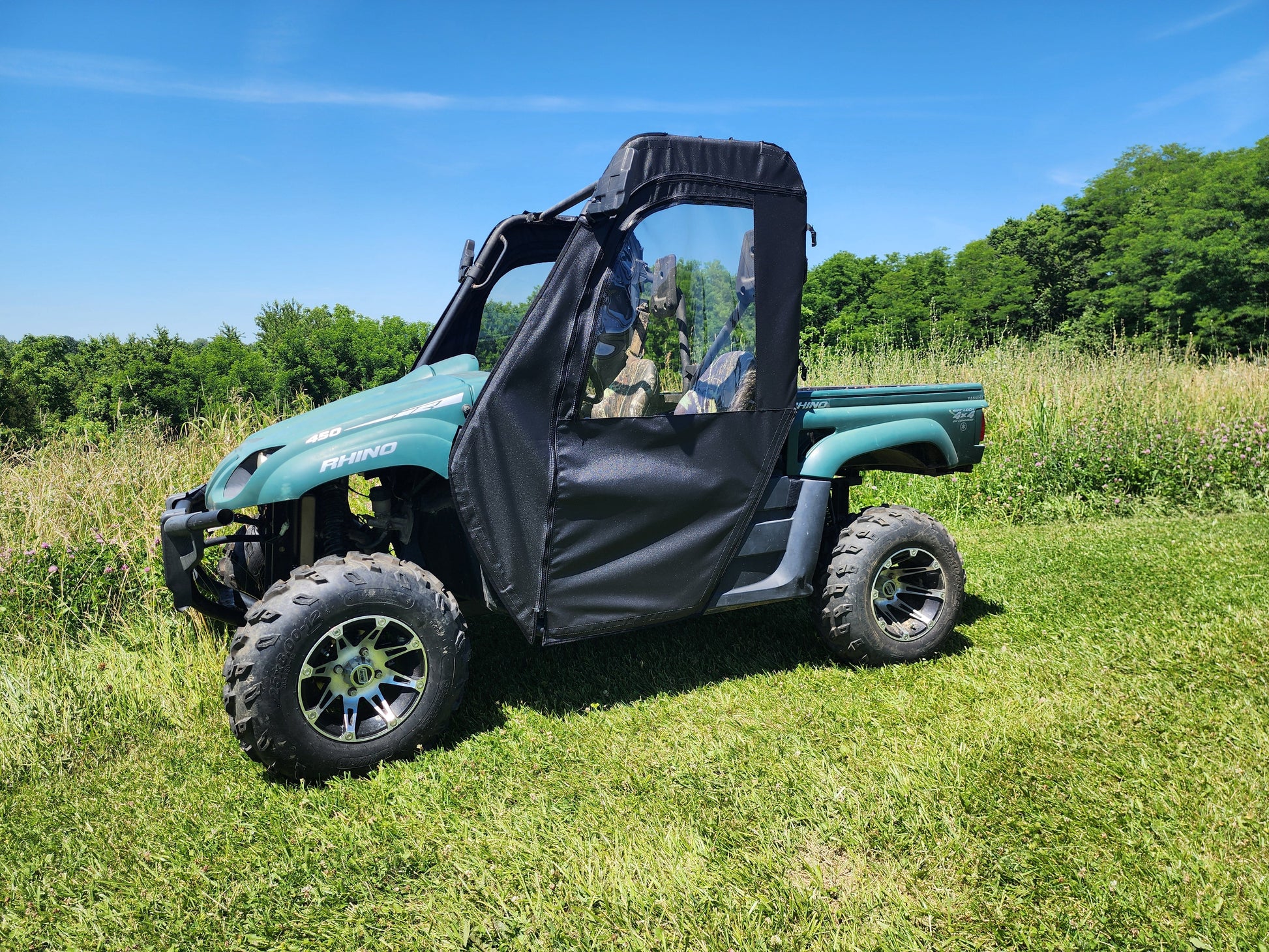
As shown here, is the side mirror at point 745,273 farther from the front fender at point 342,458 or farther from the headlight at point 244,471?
the headlight at point 244,471

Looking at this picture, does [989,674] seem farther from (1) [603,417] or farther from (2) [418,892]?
(2) [418,892]

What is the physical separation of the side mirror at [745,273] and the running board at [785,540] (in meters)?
0.84

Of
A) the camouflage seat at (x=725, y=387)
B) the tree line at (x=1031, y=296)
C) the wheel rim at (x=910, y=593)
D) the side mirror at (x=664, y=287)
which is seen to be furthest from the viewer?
the tree line at (x=1031, y=296)

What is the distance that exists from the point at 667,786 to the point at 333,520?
1891mm

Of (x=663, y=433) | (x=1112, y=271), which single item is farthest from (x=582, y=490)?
(x=1112, y=271)

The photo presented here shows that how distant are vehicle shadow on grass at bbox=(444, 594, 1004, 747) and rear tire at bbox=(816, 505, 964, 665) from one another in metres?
0.28

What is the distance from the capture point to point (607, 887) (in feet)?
8.32

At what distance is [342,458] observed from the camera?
10.3 feet

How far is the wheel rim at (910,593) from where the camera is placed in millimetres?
4191

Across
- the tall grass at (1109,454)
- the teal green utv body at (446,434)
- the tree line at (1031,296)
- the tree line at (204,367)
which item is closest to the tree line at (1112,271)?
the tree line at (1031,296)

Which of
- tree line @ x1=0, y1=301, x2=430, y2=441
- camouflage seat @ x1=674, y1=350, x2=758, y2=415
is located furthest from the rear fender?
tree line @ x1=0, y1=301, x2=430, y2=441

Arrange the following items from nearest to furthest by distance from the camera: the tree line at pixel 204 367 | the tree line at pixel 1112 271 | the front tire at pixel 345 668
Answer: the front tire at pixel 345 668 < the tree line at pixel 204 367 < the tree line at pixel 1112 271

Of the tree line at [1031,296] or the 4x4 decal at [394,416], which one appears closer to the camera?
the 4x4 decal at [394,416]

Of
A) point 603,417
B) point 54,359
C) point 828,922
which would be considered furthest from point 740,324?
point 54,359
